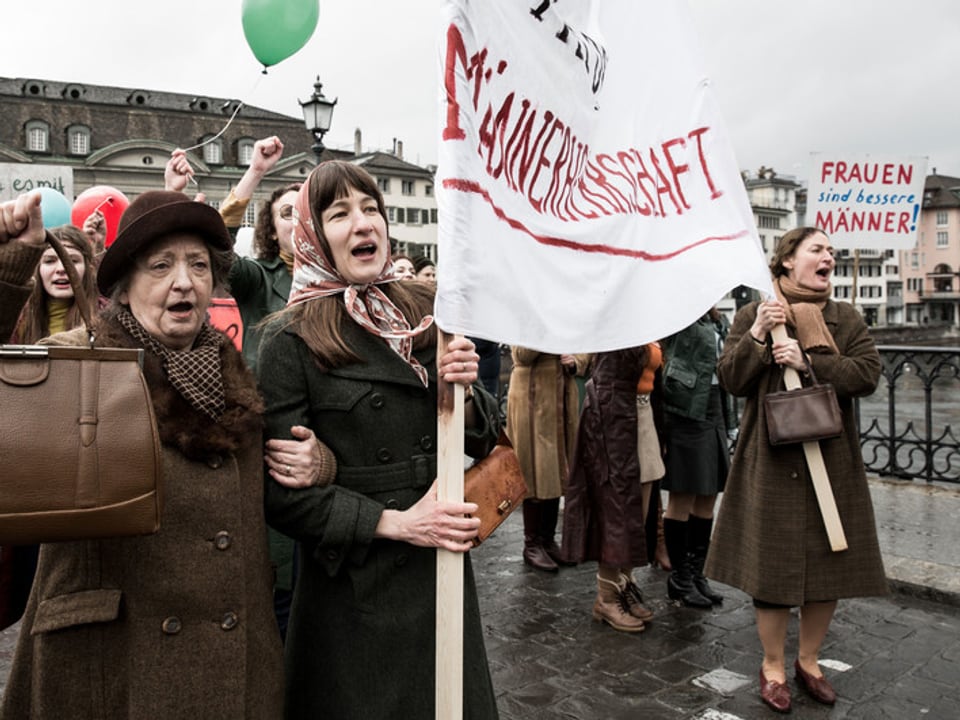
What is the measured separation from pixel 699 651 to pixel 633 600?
0.56 metres

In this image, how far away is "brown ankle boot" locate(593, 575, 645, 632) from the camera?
4.88 meters

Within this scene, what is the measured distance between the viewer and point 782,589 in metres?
3.86

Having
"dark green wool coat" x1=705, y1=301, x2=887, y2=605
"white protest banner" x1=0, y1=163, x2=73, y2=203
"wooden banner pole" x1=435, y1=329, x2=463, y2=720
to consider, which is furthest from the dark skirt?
"white protest banner" x1=0, y1=163, x2=73, y2=203

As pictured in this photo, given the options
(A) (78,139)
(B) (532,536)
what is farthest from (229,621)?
(A) (78,139)

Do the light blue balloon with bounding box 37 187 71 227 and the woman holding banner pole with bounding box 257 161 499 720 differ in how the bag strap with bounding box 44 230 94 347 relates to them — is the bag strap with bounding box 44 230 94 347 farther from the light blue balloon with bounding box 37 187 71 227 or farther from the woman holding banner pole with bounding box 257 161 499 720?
the light blue balloon with bounding box 37 187 71 227

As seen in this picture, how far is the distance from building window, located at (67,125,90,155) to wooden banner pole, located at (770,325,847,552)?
55.0m

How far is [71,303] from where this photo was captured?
3.91 meters

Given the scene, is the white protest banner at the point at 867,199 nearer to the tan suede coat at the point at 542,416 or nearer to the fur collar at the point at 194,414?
the tan suede coat at the point at 542,416

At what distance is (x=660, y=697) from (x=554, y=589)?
5.61 ft

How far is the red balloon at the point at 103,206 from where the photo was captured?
6.22 meters

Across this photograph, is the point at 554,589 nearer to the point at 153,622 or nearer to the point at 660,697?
the point at 660,697

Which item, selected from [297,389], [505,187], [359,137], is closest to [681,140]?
[505,187]

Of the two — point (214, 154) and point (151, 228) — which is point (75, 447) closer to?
point (151, 228)

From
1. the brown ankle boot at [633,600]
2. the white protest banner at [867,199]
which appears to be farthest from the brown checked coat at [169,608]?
the white protest banner at [867,199]
